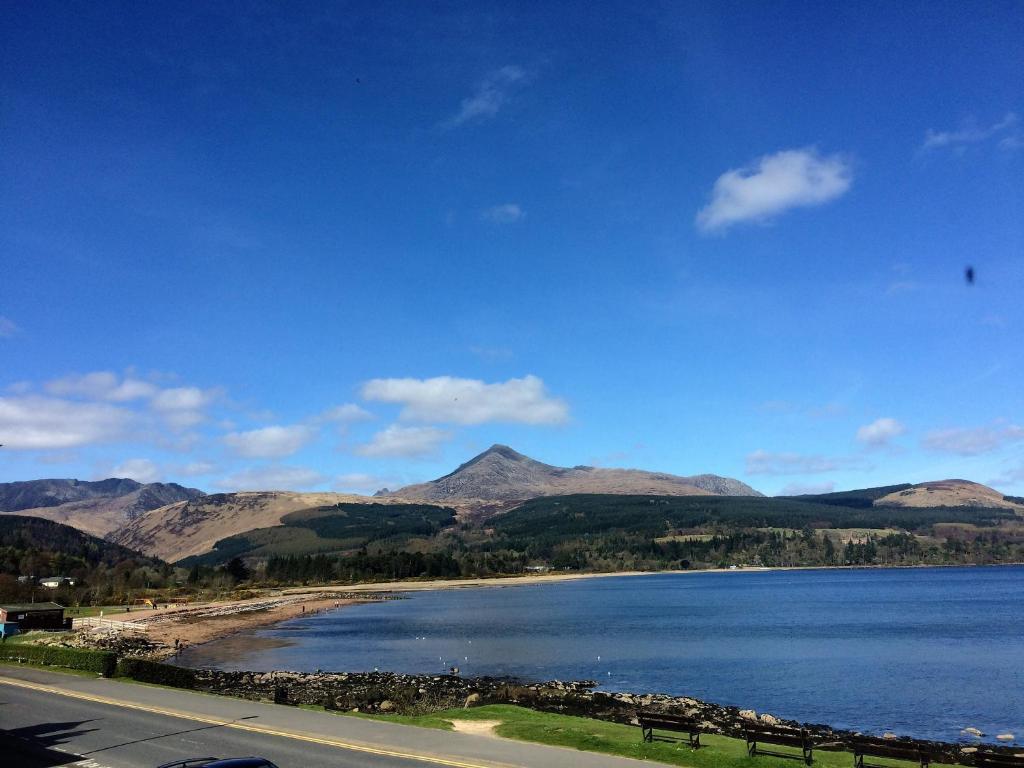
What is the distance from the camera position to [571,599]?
195375 mm

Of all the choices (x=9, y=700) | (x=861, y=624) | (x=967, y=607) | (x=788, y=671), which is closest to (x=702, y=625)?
(x=861, y=624)

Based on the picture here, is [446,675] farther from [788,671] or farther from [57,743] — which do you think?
[57,743]

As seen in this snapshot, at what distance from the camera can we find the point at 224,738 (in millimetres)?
28281

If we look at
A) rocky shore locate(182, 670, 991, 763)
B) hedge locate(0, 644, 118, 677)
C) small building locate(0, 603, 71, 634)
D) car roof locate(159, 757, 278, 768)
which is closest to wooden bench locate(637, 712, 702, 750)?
rocky shore locate(182, 670, 991, 763)

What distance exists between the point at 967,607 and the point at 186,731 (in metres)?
149

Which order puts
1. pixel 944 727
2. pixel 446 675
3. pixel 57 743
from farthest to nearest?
pixel 446 675 < pixel 944 727 < pixel 57 743

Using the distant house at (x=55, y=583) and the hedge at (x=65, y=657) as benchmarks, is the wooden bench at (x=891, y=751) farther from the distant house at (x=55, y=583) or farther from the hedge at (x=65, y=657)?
the distant house at (x=55, y=583)

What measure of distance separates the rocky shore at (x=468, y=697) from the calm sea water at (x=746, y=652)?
16.1 ft

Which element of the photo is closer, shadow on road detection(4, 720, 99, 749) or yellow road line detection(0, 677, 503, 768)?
yellow road line detection(0, 677, 503, 768)

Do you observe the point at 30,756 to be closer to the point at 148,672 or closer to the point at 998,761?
the point at 148,672

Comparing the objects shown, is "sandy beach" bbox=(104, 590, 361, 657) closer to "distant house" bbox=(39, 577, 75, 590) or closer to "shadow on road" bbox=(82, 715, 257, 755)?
"distant house" bbox=(39, 577, 75, 590)

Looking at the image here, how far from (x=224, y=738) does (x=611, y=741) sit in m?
14.8

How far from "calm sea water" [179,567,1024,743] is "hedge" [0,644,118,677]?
24.0m

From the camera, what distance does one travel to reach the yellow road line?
988 inches
